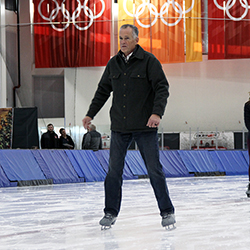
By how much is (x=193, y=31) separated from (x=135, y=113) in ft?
42.8

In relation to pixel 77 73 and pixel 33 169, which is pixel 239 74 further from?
pixel 33 169

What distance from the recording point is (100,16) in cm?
1547

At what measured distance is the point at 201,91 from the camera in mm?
17266

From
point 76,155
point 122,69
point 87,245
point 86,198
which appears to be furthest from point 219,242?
point 76,155

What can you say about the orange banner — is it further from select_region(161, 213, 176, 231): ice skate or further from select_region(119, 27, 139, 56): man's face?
select_region(161, 213, 176, 231): ice skate

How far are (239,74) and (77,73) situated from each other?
699cm

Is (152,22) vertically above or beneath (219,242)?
above

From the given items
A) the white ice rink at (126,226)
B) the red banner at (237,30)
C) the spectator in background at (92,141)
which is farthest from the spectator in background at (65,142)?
the red banner at (237,30)

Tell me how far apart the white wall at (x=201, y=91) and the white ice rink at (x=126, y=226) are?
473 inches

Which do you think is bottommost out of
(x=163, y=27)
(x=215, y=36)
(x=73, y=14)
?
(x=215, y=36)

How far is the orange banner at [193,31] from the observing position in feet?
50.0

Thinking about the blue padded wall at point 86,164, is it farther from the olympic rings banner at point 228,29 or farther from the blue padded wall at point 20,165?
the olympic rings banner at point 228,29

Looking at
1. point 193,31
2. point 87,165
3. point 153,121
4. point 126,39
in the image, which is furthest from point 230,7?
point 153,121

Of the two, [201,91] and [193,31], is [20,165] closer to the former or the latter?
[193,31]
